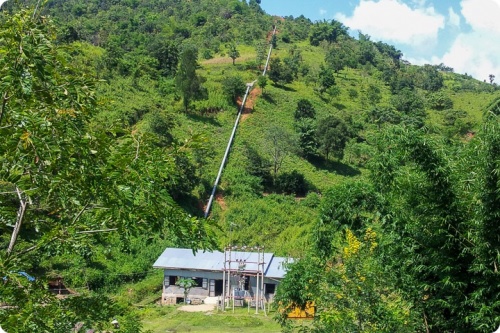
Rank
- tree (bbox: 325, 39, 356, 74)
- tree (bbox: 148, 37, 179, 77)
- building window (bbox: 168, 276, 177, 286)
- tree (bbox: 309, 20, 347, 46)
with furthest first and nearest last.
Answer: tree (bbox: 309, 20, 347, 46), tree (bbox: 325, 39, 356, 74), tree (bbox: 148, 37, 179, 77), building window (bbox: 168, 276, 177, 286)

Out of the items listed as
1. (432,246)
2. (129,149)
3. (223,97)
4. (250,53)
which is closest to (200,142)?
(129,149)

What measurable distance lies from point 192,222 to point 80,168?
822mm

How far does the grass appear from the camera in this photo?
48.6 feet

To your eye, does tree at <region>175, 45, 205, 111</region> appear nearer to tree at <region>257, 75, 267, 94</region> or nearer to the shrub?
tree at <region>257, 75, 267, 94</region>

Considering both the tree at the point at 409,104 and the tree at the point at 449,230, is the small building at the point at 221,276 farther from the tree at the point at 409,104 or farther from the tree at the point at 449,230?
the tree at the point at 409,104

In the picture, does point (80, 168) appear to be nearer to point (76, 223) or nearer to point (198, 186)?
point (76, 223)

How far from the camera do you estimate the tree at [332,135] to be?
30.2 metres

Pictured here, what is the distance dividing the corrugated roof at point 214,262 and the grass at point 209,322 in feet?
5.93

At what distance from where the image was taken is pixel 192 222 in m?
3.41

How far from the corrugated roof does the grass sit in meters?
1.81

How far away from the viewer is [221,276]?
19500 millimetres

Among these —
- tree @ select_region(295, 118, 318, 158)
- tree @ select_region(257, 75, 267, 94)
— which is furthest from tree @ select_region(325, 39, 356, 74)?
tree @ select_region(295, 118, 318, 158)

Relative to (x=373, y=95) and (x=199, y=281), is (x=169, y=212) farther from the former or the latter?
(x=373, y=95)

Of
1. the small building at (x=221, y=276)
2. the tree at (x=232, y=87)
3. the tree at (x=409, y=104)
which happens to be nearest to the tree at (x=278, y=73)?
the tree at (x=232, y=87)
